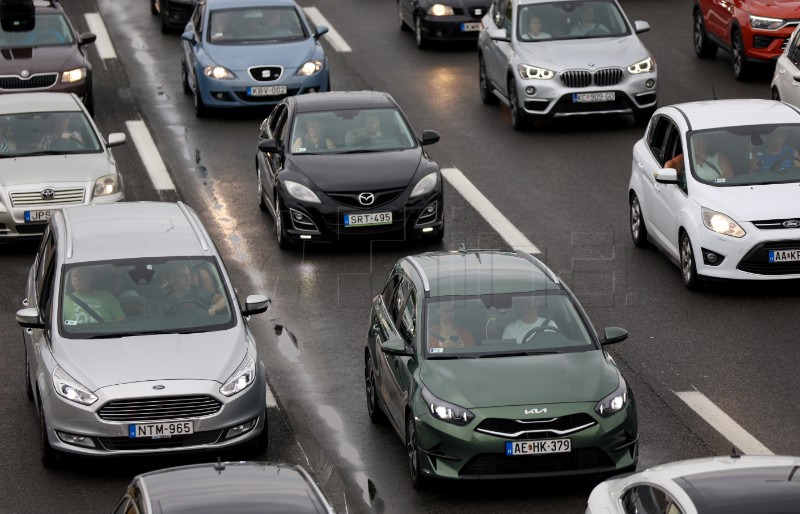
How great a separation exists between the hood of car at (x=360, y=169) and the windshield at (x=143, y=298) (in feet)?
19.1

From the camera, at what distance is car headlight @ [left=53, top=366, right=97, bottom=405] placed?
1374 cm

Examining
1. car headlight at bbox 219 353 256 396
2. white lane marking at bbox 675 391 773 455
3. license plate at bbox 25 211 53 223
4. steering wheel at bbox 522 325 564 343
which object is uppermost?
steering wheel at bbox 522 325 564 343

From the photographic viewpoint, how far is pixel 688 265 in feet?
63.1

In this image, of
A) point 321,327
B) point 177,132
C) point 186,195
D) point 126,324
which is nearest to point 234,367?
point 126,324

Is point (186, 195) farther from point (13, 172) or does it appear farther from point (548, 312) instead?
point (548, 312)

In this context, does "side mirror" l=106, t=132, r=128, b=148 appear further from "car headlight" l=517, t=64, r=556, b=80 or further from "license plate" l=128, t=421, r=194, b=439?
"license plate" l=128, t=421, r=194, b=439

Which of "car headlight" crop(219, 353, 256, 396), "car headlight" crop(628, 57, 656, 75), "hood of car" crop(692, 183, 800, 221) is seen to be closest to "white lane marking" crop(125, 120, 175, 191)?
"car headlight" crop(628, 57, 656, 75)

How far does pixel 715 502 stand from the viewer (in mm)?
9273

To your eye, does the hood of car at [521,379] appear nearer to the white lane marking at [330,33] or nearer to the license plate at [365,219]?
the license plate at [365,219]

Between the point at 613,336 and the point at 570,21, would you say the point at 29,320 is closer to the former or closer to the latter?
the point at 613,336

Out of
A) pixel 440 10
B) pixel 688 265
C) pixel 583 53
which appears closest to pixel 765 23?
pixel 583 53

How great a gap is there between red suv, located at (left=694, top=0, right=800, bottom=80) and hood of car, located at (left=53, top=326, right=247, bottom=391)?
52.7 ft

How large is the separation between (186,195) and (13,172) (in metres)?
2.86

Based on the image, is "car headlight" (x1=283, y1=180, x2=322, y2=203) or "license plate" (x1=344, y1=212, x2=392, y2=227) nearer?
"license plate" (x1=344, y1=212, x2=392, y2=227)
